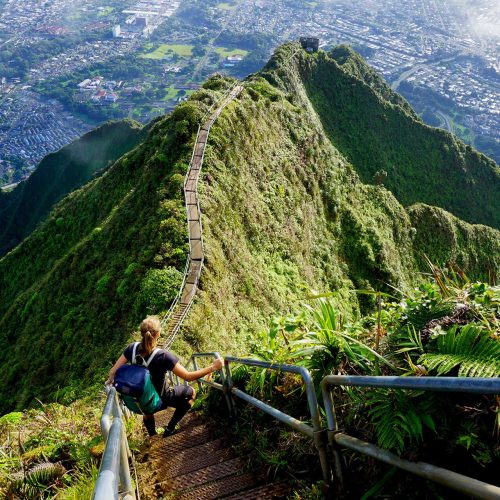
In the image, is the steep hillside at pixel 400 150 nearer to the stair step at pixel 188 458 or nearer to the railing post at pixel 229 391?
the railing post at pixel 229 391

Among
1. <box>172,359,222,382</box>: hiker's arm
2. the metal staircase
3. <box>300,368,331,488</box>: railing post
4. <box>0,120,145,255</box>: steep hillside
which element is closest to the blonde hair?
<box>172,359,222,382</box>: hiker's arm

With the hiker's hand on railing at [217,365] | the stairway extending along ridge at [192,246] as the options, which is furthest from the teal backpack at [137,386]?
the stairway extending along ridge at [192,246]

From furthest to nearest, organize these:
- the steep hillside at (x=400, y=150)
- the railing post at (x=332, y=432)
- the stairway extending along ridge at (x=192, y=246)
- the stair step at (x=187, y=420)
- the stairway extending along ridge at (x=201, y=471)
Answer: the steep hillside at (x=400, y=150)
the stairway extending along ridge at (x=192, y=246)
the stair step at (x=187, y=420)
the stairway extending along ridge at (x=201, y=471)
the railing post at (x=332, y=432)

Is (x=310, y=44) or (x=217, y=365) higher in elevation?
(x=217, y=365)

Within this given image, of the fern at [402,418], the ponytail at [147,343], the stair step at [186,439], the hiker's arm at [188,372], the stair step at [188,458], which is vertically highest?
the fern at [402,418]

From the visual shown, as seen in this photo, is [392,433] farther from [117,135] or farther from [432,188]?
[117,135]

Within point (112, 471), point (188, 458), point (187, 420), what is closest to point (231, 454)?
point (188, 458)

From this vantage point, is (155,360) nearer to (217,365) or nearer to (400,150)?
(217,365)
